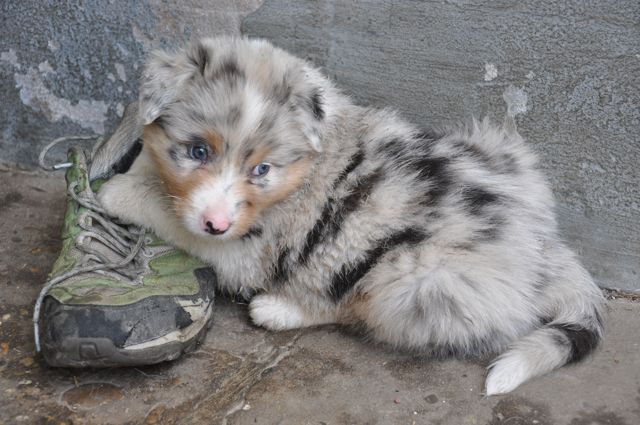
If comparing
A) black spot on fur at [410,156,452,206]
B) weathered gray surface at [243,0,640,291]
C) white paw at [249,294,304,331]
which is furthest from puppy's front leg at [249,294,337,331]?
weathered gray surface at [243,0,640,291]

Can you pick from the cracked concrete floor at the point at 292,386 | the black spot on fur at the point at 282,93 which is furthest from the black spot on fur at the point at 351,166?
the cracked concrete floor at the point at 292,386

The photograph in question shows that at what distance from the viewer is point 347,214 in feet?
10.4

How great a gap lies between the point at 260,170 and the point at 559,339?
1.40 meters

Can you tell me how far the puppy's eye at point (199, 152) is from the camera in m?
2.93

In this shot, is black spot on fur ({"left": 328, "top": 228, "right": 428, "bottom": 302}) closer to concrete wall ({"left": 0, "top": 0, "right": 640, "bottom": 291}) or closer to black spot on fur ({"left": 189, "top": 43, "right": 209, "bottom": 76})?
concrete wall ({"left": 0, "top": 0, "right": 640, "bottom": 291})

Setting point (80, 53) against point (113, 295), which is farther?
point (80, 53)

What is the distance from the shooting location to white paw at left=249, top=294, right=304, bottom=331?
10.8 ft

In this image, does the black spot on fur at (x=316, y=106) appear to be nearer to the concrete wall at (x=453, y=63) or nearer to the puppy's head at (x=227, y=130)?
the puppy's head at (x=227, y=130)

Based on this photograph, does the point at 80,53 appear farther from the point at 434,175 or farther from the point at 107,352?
the point at 434,175

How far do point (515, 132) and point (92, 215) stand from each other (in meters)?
2.03

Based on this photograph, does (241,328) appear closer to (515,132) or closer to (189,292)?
(189,292)

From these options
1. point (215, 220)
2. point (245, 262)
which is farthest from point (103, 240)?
point (215, 220)

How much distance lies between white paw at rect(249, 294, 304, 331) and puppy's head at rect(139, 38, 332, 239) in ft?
1.44

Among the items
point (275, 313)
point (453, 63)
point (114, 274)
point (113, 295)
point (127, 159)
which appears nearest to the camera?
point (113, 295)
